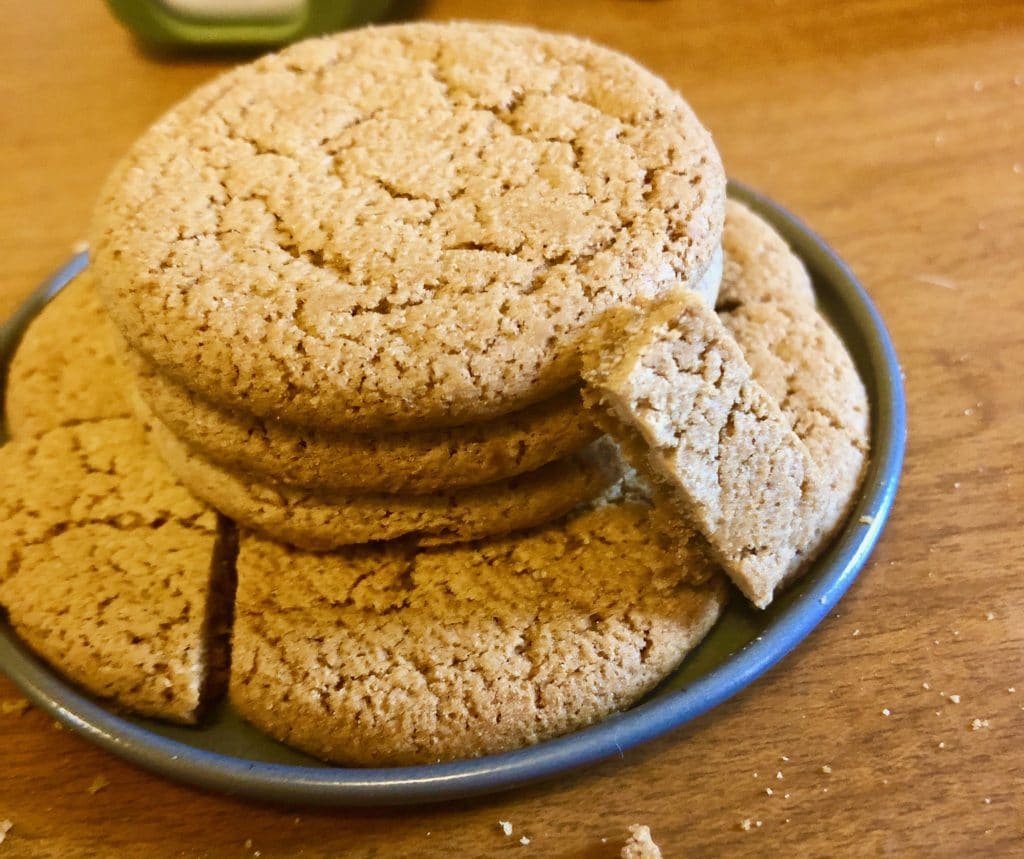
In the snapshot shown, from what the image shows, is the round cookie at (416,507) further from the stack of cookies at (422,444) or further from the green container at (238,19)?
the green container at (238,19)

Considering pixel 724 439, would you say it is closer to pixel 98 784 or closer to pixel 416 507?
pixel 416 507

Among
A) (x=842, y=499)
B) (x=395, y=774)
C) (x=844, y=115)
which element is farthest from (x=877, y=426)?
(x=844, y=115)

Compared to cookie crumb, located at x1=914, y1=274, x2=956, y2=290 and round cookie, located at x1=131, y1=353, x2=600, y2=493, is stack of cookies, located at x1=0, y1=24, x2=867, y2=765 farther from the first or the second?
cookie crumb, located at x1=914, y1=274, x2=956, y2=290

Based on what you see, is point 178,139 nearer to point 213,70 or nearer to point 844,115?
point 213,70

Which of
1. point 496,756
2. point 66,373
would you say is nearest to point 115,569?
point 66,373

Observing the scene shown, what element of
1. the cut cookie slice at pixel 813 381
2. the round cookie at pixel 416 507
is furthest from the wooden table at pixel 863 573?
the round cookie at pixel 416 507

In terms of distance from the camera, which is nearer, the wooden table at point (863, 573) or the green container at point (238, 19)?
the wooden table at point (863, 573)

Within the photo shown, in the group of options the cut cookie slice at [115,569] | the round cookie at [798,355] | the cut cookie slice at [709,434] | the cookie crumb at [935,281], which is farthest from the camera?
the cookie crumb at [935,281]
